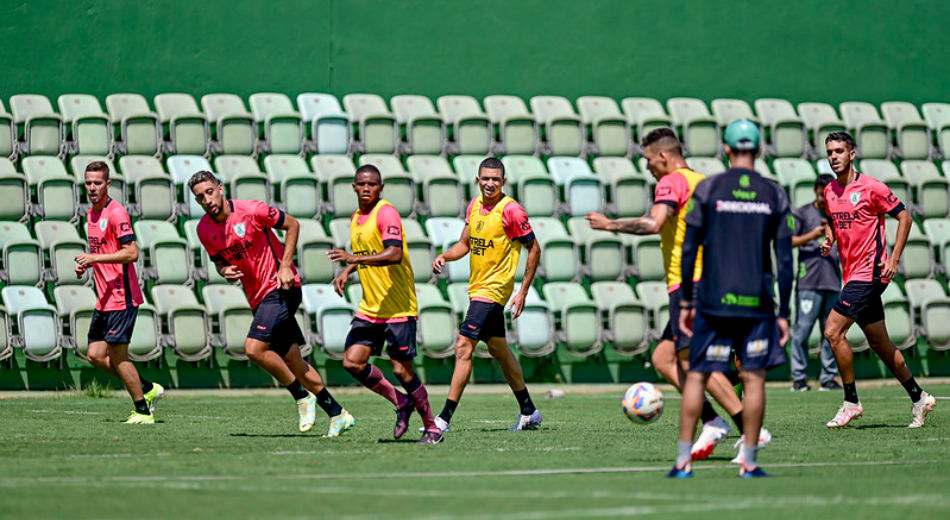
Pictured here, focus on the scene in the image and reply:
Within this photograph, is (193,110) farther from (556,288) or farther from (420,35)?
(556,288)

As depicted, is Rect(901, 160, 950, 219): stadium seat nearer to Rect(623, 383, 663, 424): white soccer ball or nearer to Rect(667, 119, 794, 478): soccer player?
Rect(623, 383, 663, 424): white soccer ball

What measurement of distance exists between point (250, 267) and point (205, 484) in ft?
13.2

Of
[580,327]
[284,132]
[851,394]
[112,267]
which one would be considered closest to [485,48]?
[284,132]

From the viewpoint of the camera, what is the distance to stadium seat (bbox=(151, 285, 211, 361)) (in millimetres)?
16562

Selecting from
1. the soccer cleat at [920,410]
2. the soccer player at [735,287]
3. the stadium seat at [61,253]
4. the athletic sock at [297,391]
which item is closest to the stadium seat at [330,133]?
the stadium seat at [61,253]

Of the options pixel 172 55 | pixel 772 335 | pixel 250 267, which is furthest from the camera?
pixel 172 55

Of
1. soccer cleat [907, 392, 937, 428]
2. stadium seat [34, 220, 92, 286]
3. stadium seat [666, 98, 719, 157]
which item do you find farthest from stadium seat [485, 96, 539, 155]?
soccer cleat [907, 392, 937, 428]

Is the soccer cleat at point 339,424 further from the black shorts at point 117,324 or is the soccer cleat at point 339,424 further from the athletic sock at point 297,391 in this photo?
the black shorts at point 117,324

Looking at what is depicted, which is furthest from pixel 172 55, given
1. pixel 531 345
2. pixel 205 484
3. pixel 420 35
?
pixel 205 484

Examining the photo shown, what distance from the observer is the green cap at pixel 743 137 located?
7656 mm

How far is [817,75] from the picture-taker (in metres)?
23.5

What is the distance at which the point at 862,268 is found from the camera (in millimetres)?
11758

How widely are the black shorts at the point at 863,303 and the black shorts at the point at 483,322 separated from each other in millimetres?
2944

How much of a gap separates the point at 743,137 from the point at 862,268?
14.9 ft
